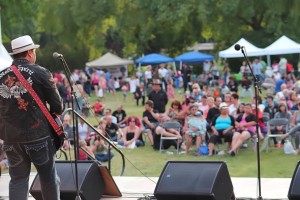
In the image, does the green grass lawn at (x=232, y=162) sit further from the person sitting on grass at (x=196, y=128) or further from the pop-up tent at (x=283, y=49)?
the pop-up tent at (x=283, y=49)

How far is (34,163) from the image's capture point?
6.64 metres

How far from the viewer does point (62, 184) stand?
8.16m

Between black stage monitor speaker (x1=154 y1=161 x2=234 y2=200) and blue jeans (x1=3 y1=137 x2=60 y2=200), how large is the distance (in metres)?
1.36

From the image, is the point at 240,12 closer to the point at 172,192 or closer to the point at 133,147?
the point at 133,147

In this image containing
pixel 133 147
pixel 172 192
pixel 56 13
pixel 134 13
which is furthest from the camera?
pixel 56 13

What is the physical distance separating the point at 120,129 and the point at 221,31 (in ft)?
74.2

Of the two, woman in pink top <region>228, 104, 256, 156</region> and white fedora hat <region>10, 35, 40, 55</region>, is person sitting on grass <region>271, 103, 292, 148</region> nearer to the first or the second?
Answer: woman in pink top <region>228, 104, 256, 156</region>

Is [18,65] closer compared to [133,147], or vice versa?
[18,65]

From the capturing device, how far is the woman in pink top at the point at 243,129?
1471 cm

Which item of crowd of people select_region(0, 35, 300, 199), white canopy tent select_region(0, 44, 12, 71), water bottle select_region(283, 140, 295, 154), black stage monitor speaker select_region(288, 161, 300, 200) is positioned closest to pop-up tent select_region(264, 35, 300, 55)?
crowd of people select_region(0, 35, 300, 199)

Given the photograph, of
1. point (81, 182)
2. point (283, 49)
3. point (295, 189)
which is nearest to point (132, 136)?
point (81, 182)

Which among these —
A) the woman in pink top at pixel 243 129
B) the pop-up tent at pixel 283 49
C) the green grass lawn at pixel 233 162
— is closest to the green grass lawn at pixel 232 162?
the green grass lawn at pixel 233 162

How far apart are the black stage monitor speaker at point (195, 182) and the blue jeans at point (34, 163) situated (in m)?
1.36

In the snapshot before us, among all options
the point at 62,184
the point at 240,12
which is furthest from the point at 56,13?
the point at 62,184
